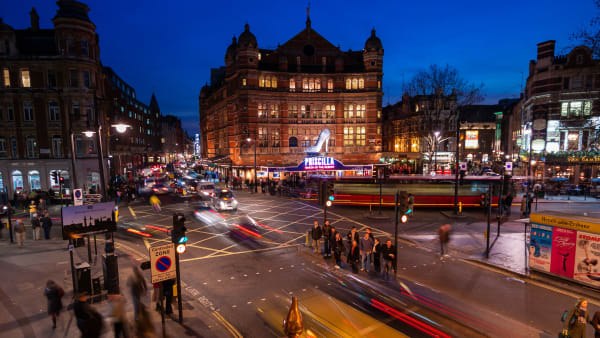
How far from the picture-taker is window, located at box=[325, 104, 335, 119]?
1839 inches

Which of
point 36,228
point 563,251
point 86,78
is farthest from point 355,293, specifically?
point 86,78

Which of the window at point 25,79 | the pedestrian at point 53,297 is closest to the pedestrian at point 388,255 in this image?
the pedestrian at point 53,297

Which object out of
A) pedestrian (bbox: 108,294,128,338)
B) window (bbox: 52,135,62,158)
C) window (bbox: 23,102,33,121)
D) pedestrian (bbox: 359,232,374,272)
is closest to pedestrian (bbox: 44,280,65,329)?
pedestrian (bbox: 108,294,128,338)

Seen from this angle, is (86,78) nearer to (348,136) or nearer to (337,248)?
(337,248)

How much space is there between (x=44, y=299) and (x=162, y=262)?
212 inches

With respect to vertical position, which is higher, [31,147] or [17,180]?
[31,147]

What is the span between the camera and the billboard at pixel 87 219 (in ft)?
31.4

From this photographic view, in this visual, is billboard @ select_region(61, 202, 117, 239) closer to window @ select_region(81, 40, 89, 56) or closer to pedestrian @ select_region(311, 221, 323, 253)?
pedestrian @ select_region(311, 221, 323, 253)

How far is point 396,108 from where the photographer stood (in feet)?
229

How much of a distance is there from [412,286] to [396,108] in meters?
64.9

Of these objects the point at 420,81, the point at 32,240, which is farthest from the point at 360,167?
the point at 32,240

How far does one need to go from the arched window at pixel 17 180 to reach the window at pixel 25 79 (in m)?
9.09

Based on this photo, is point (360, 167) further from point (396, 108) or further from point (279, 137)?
point (396, 108)

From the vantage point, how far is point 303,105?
46.0 m
